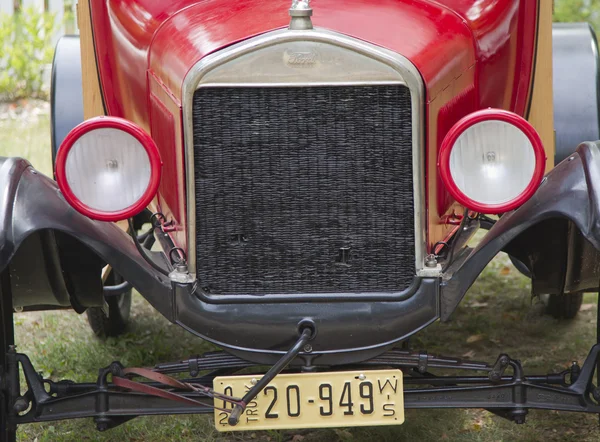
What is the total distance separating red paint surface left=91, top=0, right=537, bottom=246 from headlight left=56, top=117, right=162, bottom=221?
0.15 metres

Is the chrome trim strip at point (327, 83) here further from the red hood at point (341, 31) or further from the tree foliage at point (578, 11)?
the tree foliage at point (578, 11)

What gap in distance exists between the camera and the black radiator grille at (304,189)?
2586 millimetres

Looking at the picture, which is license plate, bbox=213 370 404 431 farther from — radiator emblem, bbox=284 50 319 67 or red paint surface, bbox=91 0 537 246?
radiator emblem, bbox=284 50 319 67

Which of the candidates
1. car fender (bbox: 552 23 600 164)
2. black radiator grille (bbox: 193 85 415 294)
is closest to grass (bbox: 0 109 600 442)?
black radiator grille (bbox: 193 85 415 294)

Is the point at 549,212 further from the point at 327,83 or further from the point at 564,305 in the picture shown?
the point at 564,305

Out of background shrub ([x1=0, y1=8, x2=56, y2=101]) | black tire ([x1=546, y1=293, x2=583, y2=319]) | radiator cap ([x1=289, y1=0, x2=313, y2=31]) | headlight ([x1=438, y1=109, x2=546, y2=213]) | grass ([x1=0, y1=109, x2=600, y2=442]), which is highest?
background shrub ([x1=0, y1=8, x2=56, y2=101])

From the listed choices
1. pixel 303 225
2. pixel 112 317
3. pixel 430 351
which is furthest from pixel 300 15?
pixel 112 317

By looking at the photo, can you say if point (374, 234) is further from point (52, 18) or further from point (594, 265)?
point (52, 18)

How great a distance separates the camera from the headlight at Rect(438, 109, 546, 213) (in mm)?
2480

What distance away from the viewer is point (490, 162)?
8.27 ft

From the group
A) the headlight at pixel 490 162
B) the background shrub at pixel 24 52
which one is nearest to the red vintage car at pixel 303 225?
the headlight at pixel 490 162

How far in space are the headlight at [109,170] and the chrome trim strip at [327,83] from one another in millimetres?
136

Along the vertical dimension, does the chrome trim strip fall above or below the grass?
above

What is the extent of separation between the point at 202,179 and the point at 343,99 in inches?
19.0
